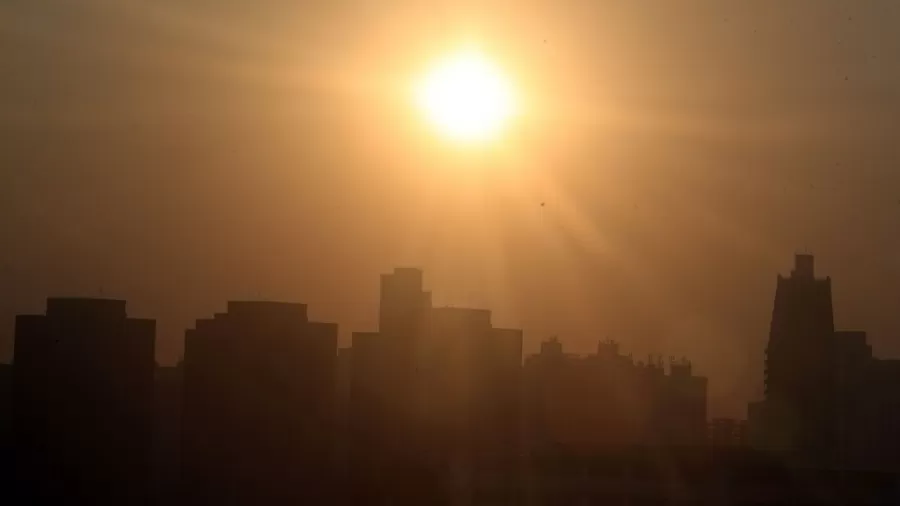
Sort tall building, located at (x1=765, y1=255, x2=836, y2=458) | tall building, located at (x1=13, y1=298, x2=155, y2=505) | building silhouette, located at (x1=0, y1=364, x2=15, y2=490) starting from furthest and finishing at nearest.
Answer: tall building, located at (x1=765, y1=255, x2=836, y2=458)
building silhouette, located at (x1=0, y1=364, x2=15, y2=490)
tall building, located at (x1=13, y1=298, x2=155, y2=505)

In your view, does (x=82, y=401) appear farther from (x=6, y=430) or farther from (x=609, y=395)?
(x=609, y=395)

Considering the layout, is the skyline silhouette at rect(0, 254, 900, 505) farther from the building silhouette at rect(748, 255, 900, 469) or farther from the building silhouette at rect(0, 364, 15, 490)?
the building silhouette at rect(748, 255, 900, 469)

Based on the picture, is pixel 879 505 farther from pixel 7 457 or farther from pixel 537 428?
pixel 7 457

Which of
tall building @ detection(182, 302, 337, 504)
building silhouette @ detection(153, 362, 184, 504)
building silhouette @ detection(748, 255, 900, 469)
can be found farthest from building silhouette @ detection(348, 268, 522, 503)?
building silhouette @ detection(748, 255, 900, 469)

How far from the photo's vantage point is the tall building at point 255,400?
72.1 metres

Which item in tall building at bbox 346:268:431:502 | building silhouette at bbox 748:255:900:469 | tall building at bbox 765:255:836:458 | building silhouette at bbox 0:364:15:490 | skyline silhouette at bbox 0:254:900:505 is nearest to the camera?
tall building at bbox 346:268:431:502

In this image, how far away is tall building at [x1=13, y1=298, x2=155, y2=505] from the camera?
74.2 meters

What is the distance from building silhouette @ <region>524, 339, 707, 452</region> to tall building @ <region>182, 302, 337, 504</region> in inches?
575

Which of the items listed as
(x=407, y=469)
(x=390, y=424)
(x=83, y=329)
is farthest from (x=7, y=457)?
(x=407, y=469)

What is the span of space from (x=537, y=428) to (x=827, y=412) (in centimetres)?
3218

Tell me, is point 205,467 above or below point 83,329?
below

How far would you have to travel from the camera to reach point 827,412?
91875mm

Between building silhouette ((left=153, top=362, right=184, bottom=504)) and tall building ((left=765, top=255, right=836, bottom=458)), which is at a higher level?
tall building ((left=765, top=255, right=836, bottom=458))

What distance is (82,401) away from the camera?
76562mm
